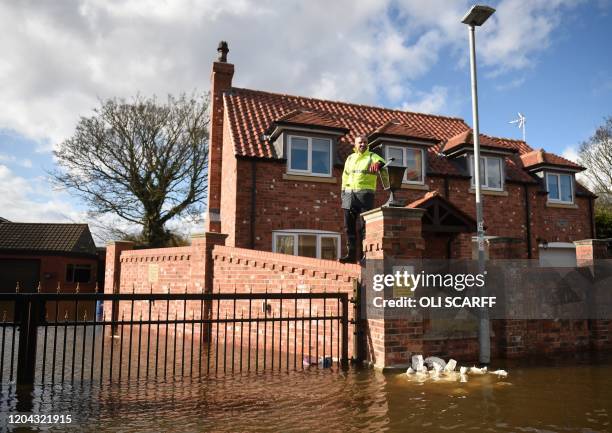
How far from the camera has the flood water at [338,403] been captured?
4.56 meters

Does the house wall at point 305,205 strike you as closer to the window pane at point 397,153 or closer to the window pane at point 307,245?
the window pane at point 307,245

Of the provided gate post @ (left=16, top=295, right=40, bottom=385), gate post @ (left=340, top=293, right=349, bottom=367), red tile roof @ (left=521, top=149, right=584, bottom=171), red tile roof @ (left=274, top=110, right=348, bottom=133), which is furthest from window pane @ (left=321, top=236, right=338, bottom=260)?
red tile roof @ (left=521, top=149, right=584, bottom=171)

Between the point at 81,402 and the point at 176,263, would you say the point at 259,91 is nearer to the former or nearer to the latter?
the point at 176,263

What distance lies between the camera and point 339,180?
1355cm

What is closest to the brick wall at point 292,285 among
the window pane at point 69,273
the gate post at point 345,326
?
the gate post at point 345,326

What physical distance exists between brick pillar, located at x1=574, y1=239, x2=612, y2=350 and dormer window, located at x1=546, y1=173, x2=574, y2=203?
26.0 feet

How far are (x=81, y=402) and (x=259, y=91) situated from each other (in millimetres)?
13241

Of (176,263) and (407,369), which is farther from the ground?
(176,263)

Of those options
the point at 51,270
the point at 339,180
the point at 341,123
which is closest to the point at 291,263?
the point at 339,180

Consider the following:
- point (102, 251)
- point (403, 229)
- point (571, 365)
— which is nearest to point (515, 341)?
point (571, 365)

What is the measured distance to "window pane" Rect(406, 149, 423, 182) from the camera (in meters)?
14.6

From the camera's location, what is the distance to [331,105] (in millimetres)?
17203

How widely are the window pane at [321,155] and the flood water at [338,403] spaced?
764 cm

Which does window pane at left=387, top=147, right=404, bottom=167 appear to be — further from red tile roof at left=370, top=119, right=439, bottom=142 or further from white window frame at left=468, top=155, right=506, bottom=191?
white window frame at left=468, top=155, right=506, bottom=191
